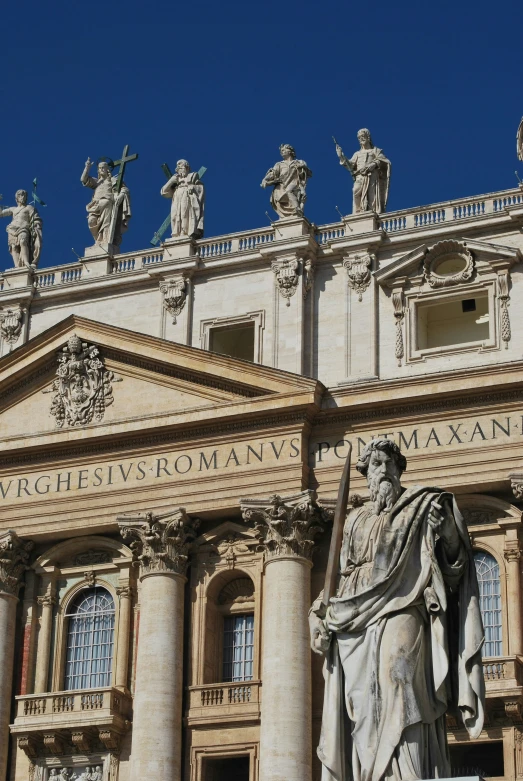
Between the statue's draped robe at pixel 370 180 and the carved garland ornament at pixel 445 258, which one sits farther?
the statue's draped robe at pixel 370 180

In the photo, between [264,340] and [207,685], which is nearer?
[207,685]

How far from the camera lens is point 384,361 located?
3152 cm

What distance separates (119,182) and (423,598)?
27.9 metres

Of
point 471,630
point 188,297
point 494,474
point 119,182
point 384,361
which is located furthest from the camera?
point 119,182

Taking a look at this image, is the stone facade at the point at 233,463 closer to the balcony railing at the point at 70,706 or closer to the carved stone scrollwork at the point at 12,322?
the balcony railing at the point at 70,706

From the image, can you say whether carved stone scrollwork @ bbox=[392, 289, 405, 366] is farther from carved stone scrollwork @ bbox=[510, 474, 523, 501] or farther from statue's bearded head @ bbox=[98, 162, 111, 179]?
statue's bearded head @ bbox=[98, 162, 111, 179]

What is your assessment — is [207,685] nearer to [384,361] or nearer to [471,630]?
[384,361]

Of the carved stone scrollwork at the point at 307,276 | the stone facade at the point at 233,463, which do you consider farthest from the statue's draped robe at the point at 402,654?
the carved stone scrollwork at the point at 307,276

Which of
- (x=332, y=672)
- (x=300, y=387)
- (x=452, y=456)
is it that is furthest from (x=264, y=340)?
(x=332, y=672)

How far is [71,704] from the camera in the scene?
30688mm

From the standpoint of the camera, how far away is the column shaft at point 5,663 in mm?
31203

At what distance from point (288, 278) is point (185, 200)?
12.1ft

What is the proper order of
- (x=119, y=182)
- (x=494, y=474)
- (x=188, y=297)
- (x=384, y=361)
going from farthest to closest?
(x=119, y=182), (x=188, y=297), (x=384, y=361), (x=494, y=474)

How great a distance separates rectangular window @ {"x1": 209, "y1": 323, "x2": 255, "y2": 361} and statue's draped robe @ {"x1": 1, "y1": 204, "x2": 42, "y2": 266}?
5.23 m
